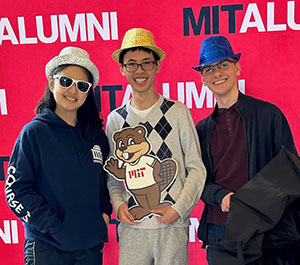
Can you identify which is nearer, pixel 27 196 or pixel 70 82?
pixel 27 196

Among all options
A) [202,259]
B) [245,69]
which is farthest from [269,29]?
[202,259]

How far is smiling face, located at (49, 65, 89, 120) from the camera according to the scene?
142cm

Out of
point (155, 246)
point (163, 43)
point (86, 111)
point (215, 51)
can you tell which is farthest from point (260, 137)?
point (163, 43)

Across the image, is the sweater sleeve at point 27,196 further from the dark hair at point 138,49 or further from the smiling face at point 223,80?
the smiling face at point 223,80

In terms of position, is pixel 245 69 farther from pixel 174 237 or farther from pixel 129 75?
pixel 174 237

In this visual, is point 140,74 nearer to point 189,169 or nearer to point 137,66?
point 137,66

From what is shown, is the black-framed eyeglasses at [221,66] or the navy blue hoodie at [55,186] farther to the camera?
the black-framed eyeglasses at [221,66]

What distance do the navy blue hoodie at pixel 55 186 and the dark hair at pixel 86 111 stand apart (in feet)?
0.20

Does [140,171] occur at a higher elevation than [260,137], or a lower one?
lower

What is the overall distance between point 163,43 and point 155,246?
4.36ft

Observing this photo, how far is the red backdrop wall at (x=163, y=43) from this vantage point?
202cm

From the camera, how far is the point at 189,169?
152cm

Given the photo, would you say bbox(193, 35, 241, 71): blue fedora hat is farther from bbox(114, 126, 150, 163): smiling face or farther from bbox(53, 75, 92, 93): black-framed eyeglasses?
bbox(53, 75, 92, 93): black-framed eyeglasses

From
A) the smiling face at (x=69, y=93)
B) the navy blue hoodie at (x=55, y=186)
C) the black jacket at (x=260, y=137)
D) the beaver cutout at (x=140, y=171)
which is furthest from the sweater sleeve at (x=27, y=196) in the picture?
the black jacket at (x=260, y=137)
